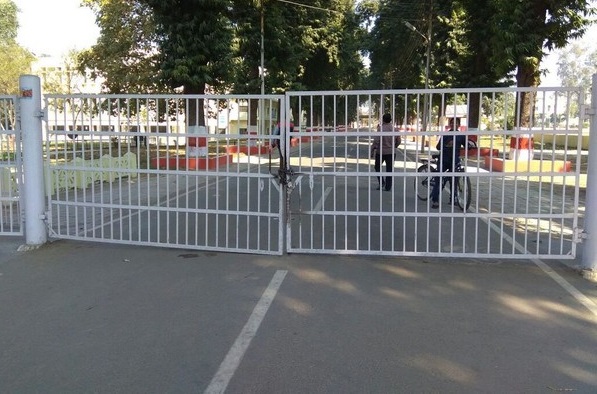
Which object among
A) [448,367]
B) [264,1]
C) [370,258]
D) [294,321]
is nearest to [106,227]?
[370,258]

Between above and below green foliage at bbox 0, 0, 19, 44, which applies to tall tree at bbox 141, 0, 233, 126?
below

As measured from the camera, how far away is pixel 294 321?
15.9ft

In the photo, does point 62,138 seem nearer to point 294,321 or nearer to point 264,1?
point 294,321

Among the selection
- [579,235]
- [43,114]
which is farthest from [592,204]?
[43,114]

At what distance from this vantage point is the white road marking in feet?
12.2

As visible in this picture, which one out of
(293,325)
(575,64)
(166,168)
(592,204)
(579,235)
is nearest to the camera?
(293,325)

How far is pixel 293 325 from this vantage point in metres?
4.77

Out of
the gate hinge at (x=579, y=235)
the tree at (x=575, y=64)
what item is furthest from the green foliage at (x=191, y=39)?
the tree at (x=575, y=64)

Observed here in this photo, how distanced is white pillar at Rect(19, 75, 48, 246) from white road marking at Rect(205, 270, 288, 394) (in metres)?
3.70

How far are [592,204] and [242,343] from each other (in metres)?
4.38

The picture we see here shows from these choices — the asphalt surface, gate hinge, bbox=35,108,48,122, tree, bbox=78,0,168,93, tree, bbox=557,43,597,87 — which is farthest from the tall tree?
tree, bbox=557,43,597,87

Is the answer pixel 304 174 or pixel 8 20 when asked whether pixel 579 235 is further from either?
pixel 8 20

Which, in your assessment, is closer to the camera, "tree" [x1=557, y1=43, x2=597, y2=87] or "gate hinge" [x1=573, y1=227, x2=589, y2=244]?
"gate hinge" [x1=573, y1=227, x2=589, y2=244]

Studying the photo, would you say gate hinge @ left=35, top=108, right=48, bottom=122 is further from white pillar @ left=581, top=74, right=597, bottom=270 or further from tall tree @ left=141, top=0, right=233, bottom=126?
tall tree @ left=141, top=0, right=233, bottom=126
